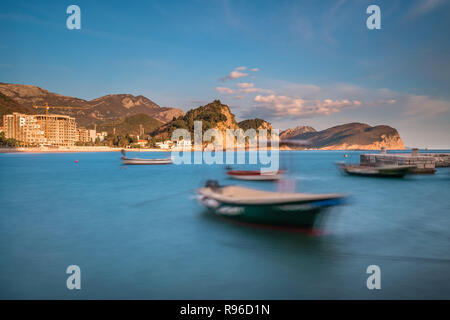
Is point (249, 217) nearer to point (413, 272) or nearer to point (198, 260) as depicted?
point (198, 260)

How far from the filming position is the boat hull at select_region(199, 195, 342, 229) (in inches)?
392

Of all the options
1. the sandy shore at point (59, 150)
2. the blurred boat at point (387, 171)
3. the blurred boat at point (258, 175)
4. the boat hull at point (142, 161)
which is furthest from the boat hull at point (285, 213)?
the sandy shore at point (59, 150)

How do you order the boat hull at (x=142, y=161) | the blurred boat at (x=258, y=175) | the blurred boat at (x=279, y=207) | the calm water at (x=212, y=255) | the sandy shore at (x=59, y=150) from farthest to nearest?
the sandy shore at (x=59, y=150) → the boat hull at (x=142, y=161) → the blurred boat at (x=258, y=175) → the blurred boat at (x=279, y=207) → the calm water at (x=212, y=255)

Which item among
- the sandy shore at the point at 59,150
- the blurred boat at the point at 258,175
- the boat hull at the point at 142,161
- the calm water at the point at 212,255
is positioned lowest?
the calm water at the point at 212,255

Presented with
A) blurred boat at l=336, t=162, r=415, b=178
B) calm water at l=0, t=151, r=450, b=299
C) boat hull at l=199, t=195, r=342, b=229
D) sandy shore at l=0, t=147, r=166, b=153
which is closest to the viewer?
calm water at l=0, t=151, r=450, b=299

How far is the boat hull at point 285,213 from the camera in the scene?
9.95m

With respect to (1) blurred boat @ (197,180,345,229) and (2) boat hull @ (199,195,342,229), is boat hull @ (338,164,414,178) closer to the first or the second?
(2) boat hull @ (199,195,342,229)

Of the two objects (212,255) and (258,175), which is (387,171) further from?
(212,255)

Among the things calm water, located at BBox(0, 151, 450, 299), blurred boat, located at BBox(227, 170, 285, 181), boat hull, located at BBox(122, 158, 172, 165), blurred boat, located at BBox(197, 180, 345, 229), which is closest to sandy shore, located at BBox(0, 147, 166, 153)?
boat hull, located at BBox(122, 158, 172, 165)

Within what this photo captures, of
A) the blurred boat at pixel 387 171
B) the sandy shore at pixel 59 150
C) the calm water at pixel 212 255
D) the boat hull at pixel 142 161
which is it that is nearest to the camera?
the calm water at pixel 212 255

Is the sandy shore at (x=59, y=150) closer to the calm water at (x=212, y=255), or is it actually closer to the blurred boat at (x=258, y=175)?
the blurred boat at (x=258, y=175)

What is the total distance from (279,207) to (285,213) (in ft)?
1.06
